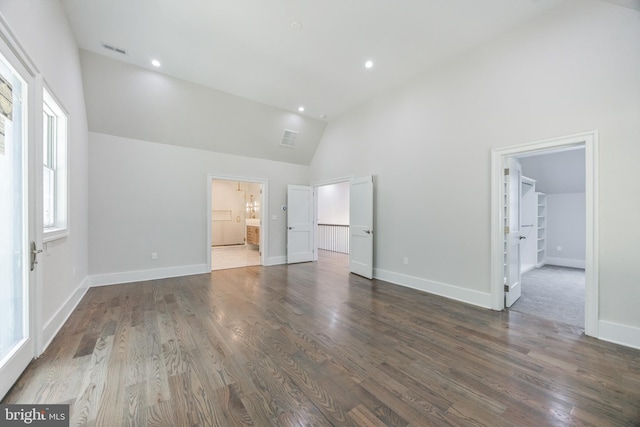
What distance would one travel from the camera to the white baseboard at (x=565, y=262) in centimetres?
600

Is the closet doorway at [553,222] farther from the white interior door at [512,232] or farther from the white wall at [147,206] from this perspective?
the white wall at [147,206]

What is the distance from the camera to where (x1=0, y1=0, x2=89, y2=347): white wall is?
2.07 metres

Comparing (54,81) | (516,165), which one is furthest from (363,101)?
(54,81)

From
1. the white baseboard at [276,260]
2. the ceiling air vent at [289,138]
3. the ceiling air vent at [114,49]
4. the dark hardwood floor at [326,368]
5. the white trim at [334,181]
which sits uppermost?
the ceiling air vent at [114,49]

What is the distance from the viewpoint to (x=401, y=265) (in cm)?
452

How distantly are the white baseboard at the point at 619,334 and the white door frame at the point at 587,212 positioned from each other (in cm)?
5

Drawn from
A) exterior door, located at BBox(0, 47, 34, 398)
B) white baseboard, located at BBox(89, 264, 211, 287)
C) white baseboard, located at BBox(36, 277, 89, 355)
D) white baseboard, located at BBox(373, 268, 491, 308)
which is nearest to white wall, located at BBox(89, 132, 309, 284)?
white baseboard, located at BBox(89, 264, 211, 287)

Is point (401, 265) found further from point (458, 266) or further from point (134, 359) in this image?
point (134, 359)

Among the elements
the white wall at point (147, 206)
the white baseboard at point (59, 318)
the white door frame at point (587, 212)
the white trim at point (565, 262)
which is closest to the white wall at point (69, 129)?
the white baseboard at point (59, 318)

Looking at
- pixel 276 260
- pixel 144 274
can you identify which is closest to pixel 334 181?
pixel 276 260

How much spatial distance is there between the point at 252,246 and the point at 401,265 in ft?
21.5

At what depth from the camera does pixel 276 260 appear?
6398mm

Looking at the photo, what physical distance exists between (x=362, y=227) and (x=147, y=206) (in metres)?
4.32

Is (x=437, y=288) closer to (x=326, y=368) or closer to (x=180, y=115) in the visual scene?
(x=326, y=368)
